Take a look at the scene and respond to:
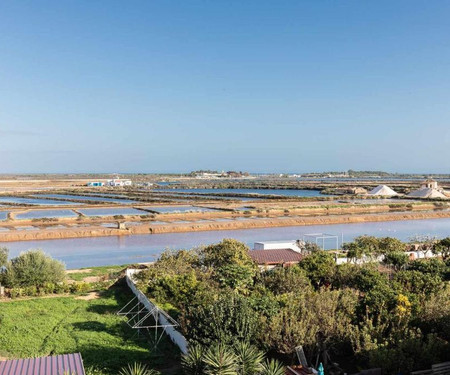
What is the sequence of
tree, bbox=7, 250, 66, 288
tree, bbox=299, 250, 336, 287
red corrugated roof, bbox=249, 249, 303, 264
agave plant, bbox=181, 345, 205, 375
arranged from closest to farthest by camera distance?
agave plant, bbox=181, 345, 205, 375
tree, bbox=299, 250, 336, 287
tree, bbox=7, 250, 66, 288
red corrugated roof, bbox=249, 249, 303, 264

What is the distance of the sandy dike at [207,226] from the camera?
1271 inches

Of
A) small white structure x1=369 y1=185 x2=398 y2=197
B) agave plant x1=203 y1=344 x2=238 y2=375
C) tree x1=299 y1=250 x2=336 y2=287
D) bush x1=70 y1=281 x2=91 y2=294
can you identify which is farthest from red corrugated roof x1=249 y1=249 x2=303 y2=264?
small white structure x1=369 y1=185 x2=398 y2=197

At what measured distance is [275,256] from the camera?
68.1ft

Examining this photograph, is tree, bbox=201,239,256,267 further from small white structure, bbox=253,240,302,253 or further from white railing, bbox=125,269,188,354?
small white structure, bbox=253,240,302,253

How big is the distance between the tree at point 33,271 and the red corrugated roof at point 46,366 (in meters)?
9.26

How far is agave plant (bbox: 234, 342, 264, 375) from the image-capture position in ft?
28.3

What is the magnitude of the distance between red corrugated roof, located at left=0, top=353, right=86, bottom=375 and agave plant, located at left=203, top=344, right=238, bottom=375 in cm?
223

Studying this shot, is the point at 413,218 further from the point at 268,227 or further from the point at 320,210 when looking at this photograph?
the point at 268,227

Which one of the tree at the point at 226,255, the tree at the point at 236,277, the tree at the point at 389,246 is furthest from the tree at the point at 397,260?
the tree at the point at 236,277

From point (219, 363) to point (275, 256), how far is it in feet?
42.3

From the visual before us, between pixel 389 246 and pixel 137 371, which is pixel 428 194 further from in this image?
pixel 137 371

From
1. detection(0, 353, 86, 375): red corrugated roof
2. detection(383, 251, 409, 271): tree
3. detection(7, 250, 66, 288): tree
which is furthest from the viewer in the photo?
detection(383, 251, 409, 271): tree

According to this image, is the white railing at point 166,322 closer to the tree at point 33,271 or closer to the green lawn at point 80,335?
the green lawn at point 80,335

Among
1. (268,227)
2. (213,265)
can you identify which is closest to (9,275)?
Result: (213,265)
